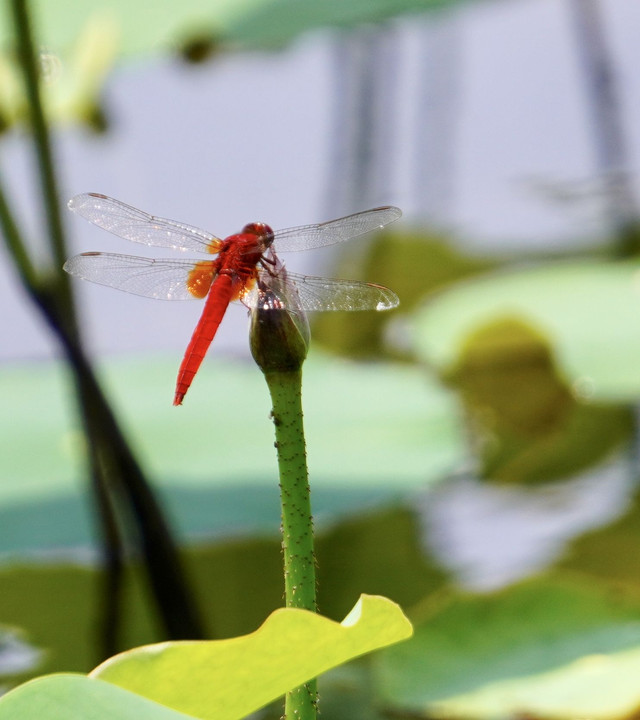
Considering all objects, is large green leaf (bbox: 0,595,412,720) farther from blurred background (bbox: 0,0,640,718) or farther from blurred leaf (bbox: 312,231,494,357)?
blurred leaf (bbox: 312,231,494,357)

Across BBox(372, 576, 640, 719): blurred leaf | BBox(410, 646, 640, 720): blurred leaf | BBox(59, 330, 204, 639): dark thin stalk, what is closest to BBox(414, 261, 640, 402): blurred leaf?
BBox(372, 576, 640, 719): blurred leaf

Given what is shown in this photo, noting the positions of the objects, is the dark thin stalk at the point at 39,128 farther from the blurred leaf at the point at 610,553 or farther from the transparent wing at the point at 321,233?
the blurred leaf at the point at 610,553

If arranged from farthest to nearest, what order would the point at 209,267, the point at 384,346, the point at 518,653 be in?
the point at 384,346
the point at 518,653
the point at 209,267

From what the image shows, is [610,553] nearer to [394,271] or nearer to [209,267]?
[209,267]

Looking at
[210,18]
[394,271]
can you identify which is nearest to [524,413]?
[394,271]

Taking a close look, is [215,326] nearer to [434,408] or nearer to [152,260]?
[152,260]
